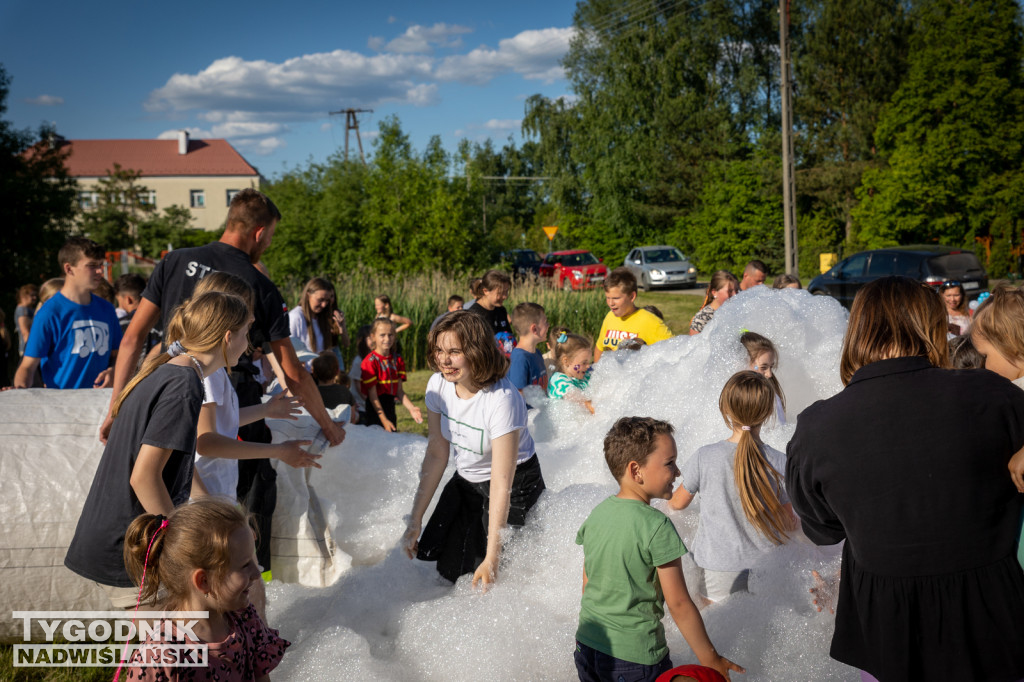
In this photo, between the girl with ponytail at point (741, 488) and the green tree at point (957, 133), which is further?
the green tree at point (957, 133)

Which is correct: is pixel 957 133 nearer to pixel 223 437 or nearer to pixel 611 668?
pixel 611 668

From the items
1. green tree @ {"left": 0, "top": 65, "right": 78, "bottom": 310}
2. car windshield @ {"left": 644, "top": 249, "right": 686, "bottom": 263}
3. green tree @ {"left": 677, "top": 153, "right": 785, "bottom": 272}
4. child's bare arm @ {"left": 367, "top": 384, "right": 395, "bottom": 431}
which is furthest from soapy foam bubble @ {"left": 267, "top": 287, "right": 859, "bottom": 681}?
green tree @ {"left": 677, "top": 153, "right": 785, "bottom": 272}

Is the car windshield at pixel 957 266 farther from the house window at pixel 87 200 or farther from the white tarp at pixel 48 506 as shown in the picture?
the house window at pixel 87 200

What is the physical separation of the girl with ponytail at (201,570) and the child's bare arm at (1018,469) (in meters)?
1.91

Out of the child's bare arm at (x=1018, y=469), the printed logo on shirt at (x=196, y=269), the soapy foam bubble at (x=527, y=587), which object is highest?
the printed logo on shirt at (x=196, y=269)

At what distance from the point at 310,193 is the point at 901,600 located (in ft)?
62.9

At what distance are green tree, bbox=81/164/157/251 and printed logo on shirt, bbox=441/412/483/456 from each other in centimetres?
Answer: 4014

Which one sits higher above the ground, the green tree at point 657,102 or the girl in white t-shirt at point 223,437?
the green tree at point 657,102

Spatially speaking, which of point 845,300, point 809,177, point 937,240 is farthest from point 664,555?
point 809,177

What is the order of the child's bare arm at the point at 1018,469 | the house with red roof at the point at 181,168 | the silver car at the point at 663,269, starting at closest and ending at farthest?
1. the child's bare arm at the point at 1018,469
2. the silver car at the point at 663,269
3. the house with red roof at the point at 181,168

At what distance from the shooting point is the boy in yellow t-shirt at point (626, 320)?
20.8 feet

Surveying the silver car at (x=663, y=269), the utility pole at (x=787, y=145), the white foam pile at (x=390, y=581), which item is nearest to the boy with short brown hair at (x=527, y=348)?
the white foam pile at (x=390, y=581)

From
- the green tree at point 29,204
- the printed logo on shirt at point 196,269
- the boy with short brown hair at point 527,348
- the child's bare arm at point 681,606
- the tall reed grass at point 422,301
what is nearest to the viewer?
the child's bare arm at point 681,606

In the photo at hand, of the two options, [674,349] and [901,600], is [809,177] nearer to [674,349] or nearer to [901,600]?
[674,349]
